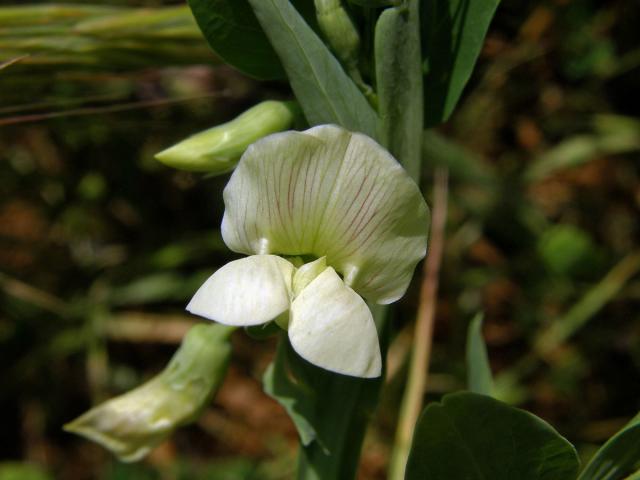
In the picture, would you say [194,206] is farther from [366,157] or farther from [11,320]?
[366,157]

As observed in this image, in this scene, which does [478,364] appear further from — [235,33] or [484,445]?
[235,33]

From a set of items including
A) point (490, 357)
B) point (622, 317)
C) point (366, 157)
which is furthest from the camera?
point (490, 357)

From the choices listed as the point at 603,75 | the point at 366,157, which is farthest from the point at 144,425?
the point at 603,75

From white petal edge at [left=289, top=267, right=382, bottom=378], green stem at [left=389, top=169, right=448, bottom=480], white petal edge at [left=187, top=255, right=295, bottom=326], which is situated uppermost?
white petal edge at [left=187, top=255, right=295, bottom=326]

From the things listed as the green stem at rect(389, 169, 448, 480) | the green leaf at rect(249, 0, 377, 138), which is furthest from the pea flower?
the green stem at rect(389, 169, 448, 480)

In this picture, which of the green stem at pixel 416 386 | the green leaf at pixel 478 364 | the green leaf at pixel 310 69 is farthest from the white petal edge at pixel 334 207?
the green stem at pixel 416 386

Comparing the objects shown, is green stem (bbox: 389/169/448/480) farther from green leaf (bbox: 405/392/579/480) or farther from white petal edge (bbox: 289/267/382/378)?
white petal edge (bbox: 289/267/382/378)
